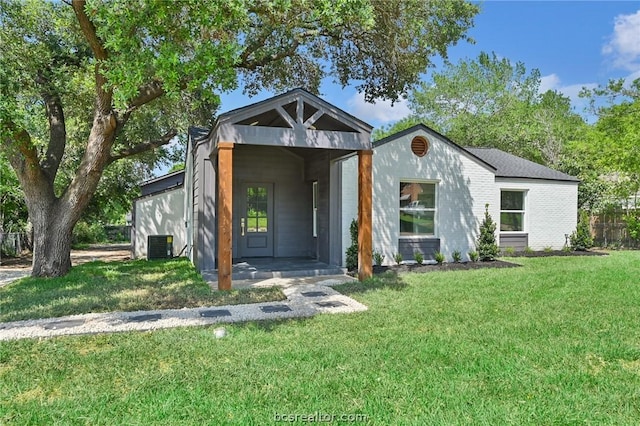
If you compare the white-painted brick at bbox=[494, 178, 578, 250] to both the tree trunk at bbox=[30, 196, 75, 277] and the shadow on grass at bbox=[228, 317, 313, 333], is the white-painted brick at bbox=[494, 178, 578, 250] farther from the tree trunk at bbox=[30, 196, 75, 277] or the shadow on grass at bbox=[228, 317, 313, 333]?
the tree trunk at bbox=[30, 196, 75, 277]

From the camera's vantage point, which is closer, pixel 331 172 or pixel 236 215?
pixel 331 172

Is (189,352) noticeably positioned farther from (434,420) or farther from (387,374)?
(434,420)

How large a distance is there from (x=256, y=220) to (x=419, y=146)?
201 inches

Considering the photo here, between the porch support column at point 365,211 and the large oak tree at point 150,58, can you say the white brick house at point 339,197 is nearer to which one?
the porch support column at point 365,211

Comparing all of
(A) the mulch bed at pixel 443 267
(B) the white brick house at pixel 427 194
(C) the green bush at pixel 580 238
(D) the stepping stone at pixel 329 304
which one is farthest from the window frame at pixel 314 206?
(C) the green bush at pixel 580 238

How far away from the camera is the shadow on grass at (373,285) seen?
24.4 ft

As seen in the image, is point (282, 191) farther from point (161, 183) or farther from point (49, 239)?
point (161, 183)

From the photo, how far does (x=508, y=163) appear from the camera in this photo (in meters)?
14.5

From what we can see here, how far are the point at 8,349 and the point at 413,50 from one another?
33.3 feet

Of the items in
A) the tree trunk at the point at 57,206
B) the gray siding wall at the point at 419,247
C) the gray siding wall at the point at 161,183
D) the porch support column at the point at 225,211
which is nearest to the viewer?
the porch support column at the point at 225,211

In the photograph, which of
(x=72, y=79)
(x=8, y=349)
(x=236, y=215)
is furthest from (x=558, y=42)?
(x=8, y=349)

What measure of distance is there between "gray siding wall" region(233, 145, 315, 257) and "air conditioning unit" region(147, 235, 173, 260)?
3.54 m

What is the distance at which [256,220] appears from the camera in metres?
11.7

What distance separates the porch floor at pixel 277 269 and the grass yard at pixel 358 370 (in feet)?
10.7
